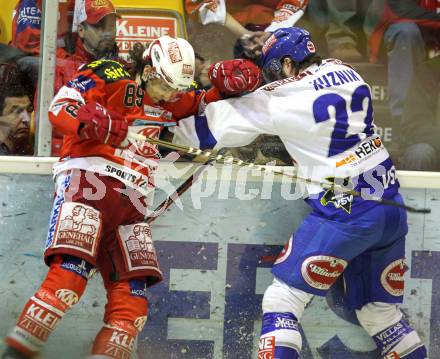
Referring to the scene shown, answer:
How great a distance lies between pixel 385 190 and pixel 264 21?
0.94 metres

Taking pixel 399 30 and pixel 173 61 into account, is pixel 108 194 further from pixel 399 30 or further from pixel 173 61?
pixel 399 30

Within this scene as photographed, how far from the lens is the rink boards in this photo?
3.68 meters

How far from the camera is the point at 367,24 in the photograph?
409 centimetres

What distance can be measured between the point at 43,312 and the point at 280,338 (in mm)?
862

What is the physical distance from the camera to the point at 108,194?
3.34 meters

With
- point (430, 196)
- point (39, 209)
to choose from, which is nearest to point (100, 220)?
point (39, 209)

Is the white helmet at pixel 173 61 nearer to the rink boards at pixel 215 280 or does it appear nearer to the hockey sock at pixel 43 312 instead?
the rink boards at pixel 215 280

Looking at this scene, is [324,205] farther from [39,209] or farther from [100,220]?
[39,209]

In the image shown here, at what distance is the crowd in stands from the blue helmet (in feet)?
1.05

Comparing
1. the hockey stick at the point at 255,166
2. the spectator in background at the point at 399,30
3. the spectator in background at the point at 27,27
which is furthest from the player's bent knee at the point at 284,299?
the spectator in background at the point at 27,27

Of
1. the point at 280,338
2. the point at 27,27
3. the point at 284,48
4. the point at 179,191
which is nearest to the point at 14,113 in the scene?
the point at 27,27

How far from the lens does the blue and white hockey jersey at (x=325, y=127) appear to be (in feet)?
11.1

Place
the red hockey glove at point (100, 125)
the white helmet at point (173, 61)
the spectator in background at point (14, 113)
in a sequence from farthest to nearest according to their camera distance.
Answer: the spectator in background at point (14, 113) < the white helmet at point (173, 61) < the red hockey glove at point (100, 125)

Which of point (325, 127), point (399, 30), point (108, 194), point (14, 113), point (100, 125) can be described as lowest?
point (108, 194)
